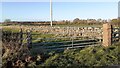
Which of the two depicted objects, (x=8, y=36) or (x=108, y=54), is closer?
(x=8, y=36)

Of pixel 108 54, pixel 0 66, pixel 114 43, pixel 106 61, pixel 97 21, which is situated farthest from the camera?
pixel 97 21

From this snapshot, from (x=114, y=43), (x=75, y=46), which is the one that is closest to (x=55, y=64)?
(x=75, y=46)

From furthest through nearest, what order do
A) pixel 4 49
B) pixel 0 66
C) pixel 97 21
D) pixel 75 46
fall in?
pixel 97 21, pixel 75 46, pixel 4 49, pixel 0 66

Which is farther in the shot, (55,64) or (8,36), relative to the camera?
(8,36)

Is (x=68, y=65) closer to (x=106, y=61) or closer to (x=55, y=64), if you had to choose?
(x=55, y=64)

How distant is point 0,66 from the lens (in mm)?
10406

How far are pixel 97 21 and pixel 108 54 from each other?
121 ft

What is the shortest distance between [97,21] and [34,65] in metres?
40.0

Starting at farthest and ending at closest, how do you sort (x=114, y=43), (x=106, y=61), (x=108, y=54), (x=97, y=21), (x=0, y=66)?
(x=97, y=21) < (x=114, y=43) < (x=108, y=54) < (x=106, y=61) < (x=0, y=66)

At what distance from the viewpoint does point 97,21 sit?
4975 cm

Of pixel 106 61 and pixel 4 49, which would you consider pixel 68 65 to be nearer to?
pixel 106 61

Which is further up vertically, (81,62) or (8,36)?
(8,36)

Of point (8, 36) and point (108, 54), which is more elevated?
point (8, 36)

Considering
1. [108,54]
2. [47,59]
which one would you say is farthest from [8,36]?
[108,54]
